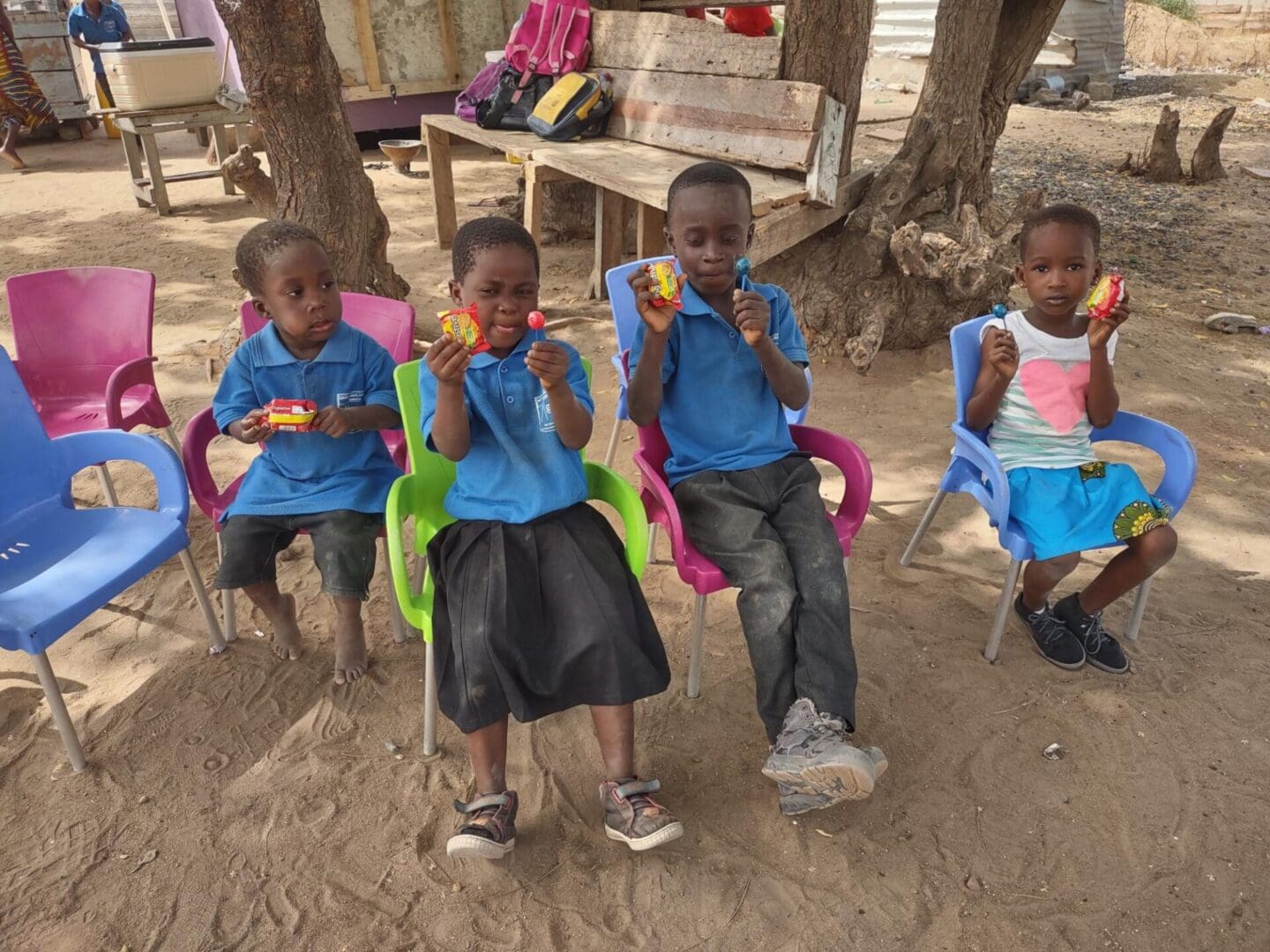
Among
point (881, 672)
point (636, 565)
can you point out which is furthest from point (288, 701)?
point (881, 672)

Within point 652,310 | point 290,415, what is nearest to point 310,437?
point 290,415

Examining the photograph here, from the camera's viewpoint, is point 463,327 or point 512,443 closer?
point 463,327

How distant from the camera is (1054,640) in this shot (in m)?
2.92

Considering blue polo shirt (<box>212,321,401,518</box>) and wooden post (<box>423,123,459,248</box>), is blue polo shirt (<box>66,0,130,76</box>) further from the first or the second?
blue polo shirt (<box>212,321,401,518</box>)

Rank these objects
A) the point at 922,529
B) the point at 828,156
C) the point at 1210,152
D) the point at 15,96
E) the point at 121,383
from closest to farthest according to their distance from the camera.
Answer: the point at 121,383
the point at 922,529
the point at 828,156
the point at 1210,152
the point at 15,96

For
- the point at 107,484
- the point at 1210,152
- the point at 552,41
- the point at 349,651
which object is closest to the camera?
the point at 349,651

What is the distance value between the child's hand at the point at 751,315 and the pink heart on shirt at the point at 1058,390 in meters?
1.07

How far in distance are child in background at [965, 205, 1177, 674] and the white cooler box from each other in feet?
27.5

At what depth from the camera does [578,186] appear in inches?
279

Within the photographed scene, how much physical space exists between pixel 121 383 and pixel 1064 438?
333cm

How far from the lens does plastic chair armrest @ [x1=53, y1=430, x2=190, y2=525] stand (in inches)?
104

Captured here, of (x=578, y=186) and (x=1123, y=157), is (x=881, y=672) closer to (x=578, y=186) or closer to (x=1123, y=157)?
(x=578, y=186)

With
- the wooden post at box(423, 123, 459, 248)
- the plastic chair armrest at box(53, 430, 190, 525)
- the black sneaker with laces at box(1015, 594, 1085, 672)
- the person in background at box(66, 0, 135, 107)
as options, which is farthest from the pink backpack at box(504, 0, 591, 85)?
the person in background at box(66, 0, 135, 107)

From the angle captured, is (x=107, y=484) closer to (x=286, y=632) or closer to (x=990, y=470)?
(x=286, y=632)
